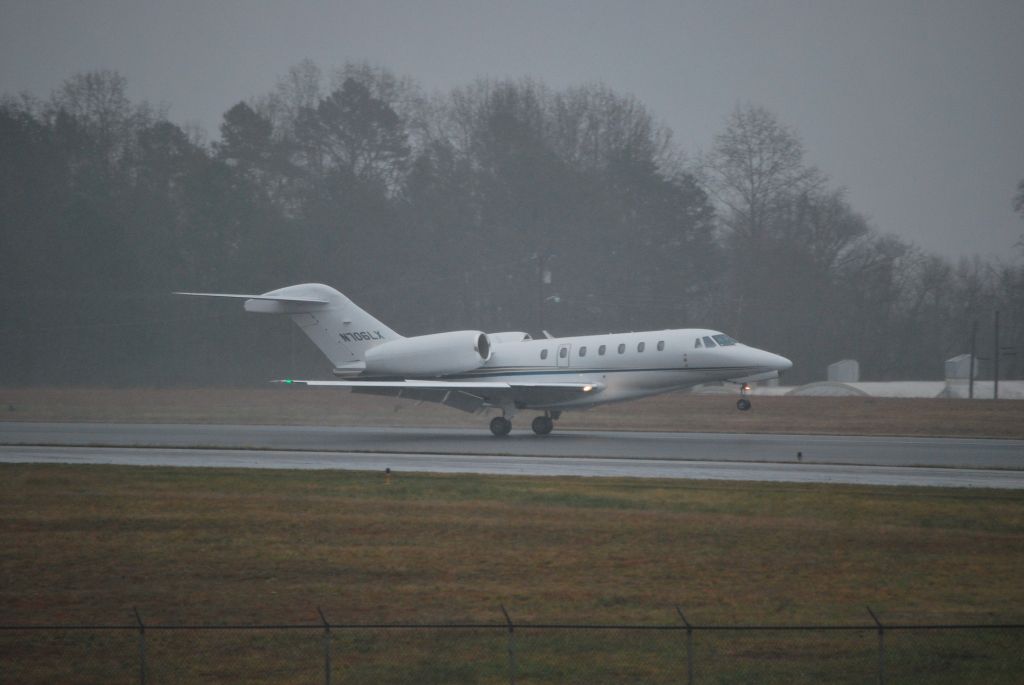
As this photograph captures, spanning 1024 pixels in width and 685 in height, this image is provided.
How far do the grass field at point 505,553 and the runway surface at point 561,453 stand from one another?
2.50 metres

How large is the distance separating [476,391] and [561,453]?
18.9ft

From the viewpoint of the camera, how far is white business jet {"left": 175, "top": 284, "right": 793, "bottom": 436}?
1294 inches

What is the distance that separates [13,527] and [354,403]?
30153mm

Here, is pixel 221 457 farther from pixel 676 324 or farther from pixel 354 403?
pixel 676 324

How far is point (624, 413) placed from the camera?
44.4m

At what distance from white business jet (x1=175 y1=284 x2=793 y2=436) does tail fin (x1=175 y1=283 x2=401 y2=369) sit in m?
0.03

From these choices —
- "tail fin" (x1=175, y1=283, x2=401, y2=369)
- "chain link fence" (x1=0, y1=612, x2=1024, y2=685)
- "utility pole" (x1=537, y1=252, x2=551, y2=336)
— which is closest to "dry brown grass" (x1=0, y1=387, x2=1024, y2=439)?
"tail fin" (x1=175, y1=283, x2=401, y2=369)

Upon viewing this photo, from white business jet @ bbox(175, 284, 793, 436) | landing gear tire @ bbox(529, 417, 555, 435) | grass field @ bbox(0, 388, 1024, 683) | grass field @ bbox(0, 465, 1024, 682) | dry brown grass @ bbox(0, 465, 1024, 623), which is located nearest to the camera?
grass field @ bbox(0, 388, 1024, 683)

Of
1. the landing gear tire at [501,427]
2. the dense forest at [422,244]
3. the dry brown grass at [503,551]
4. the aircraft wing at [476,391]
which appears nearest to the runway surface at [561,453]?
the landing gear tire at [501,427]

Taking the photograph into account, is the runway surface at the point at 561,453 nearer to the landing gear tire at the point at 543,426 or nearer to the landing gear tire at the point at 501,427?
the landing gear tire at the point at 501,427

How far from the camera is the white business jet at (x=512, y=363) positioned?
32875mm

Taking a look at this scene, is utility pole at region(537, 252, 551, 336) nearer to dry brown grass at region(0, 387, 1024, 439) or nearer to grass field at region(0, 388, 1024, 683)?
dry brown grass at region(0, 387, 1024, 439)

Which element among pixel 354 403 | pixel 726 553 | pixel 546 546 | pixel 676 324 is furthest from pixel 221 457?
pixel 676 324

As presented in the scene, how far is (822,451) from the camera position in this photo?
28531 mm
